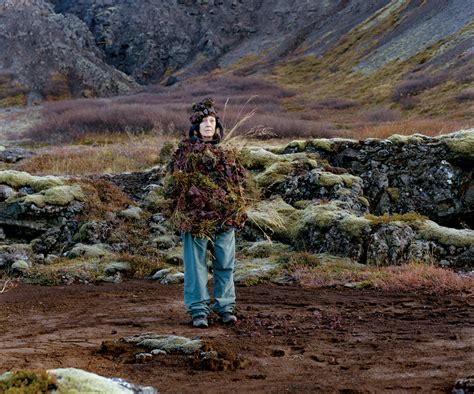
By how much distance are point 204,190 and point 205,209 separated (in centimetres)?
23

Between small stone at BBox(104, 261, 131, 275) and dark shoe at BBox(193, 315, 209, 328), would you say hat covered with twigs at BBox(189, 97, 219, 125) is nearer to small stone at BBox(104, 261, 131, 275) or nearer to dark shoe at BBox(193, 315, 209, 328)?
dark shoe at BBox(193, 315, 209, 328)

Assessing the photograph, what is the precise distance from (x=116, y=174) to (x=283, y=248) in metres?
7.64

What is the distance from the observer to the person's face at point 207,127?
22.4 ft

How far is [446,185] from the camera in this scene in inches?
490

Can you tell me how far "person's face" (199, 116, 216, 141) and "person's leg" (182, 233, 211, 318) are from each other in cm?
122

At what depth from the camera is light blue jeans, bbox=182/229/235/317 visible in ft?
21.4

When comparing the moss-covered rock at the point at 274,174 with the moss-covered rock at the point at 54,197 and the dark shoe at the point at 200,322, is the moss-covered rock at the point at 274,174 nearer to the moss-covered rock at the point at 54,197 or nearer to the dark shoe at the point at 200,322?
the moss-covered rock at the point at 54,197

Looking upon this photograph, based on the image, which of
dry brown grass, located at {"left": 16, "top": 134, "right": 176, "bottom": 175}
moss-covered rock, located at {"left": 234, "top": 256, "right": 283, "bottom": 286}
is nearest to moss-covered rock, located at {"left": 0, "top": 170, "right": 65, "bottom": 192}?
dry brown grass, located at {"left": 16, "top": 134, "right": 176, "bottom": 175}

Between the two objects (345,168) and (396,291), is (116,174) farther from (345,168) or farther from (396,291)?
(396,291)

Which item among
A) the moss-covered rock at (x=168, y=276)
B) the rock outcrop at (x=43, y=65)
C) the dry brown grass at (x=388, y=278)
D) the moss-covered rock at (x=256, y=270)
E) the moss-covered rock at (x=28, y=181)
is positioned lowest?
the moss-covered rock at (x=168, y=276)

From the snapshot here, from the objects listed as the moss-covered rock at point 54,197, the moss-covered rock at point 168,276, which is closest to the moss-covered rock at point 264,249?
the moss-covered rock at point 168,276

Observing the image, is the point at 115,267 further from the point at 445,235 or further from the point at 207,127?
the point at 445,235

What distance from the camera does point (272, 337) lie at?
19.7 feet

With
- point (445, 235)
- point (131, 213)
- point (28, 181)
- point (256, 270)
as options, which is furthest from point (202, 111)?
point (28, 181)
